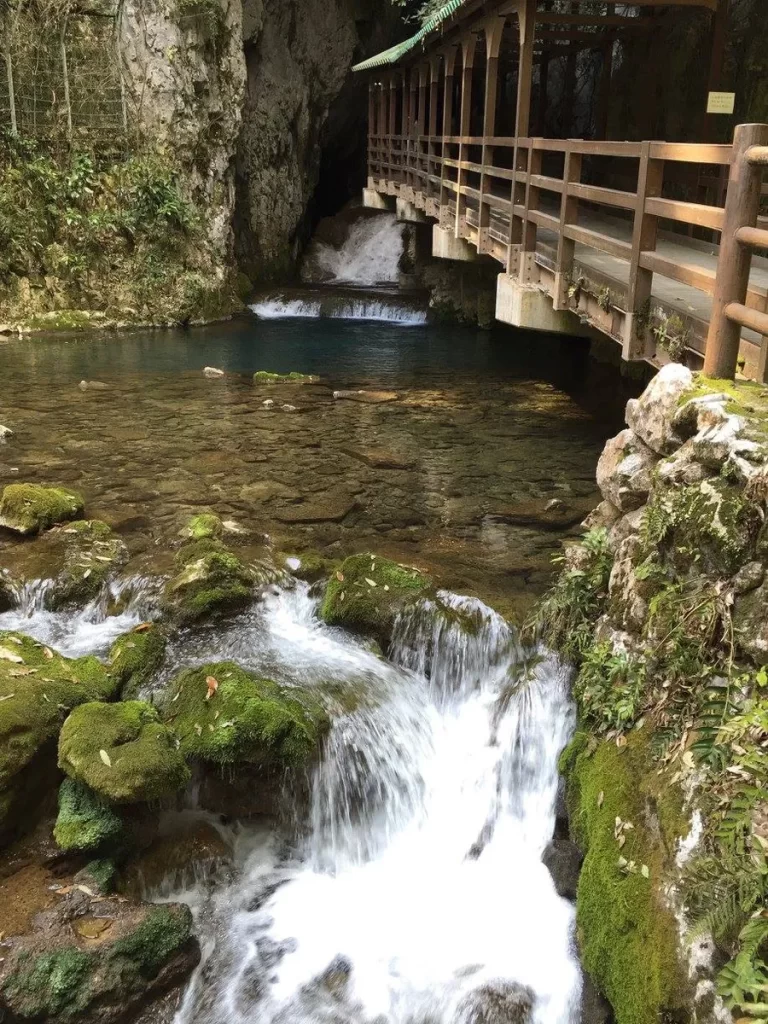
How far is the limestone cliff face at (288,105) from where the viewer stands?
21625 mm

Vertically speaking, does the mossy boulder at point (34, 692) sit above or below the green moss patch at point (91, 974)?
above

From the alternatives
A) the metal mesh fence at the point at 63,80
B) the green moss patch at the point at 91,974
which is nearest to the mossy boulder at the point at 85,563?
the green moss patch at the point at 91,974

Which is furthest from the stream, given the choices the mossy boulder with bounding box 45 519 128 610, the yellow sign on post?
the yellow sign on post

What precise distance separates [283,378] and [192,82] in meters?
8.50

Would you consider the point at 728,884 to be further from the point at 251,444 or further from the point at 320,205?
the point at 320,205

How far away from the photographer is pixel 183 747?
16.8 ft

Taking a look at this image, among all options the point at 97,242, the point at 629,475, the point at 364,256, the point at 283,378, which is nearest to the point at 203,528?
the point at 629,475

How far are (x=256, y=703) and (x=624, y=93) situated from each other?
613 inches

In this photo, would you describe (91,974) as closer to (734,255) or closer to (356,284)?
(734,255)

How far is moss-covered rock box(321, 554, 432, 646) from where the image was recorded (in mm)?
6516

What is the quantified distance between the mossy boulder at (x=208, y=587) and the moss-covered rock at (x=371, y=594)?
714mm

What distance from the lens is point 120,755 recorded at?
4.82 metres

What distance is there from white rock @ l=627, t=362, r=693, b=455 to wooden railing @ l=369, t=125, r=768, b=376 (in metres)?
0.25

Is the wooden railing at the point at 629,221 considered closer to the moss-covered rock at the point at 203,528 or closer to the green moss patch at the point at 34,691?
the moss-covered rock at the point at 203,528
